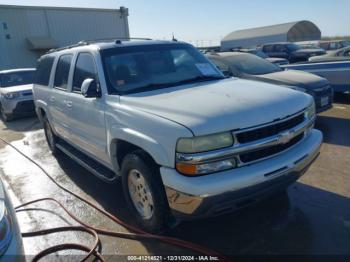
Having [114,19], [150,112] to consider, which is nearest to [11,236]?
[150,112]

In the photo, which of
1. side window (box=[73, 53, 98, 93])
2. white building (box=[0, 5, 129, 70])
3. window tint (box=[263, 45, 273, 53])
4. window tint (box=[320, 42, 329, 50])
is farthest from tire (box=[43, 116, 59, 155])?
window tint (box=[320, 42, 329, 50])

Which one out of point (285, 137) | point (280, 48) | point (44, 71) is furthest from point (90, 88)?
point (280, 48)

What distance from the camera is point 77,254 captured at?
10.8 feet

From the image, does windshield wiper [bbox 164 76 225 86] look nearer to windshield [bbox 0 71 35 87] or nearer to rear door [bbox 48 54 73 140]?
rear door [bbox 48 54 73 140]

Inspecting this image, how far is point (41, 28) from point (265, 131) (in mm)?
23783

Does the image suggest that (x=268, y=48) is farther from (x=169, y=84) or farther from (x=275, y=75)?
(x=169, y=84)

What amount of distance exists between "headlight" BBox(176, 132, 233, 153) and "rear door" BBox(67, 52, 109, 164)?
4.52 feet

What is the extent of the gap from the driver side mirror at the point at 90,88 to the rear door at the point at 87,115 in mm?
74

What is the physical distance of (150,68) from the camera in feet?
13.1

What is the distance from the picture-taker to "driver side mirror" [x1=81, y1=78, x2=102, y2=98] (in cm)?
372

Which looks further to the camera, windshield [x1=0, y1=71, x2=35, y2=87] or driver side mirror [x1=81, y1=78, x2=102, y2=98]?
windshield [x1=0, y1=71, x2=35, y2=87]

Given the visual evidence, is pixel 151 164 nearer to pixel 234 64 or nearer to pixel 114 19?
pixel 234 64

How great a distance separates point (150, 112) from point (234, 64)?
544 cm

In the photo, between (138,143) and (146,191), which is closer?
(138,143)
